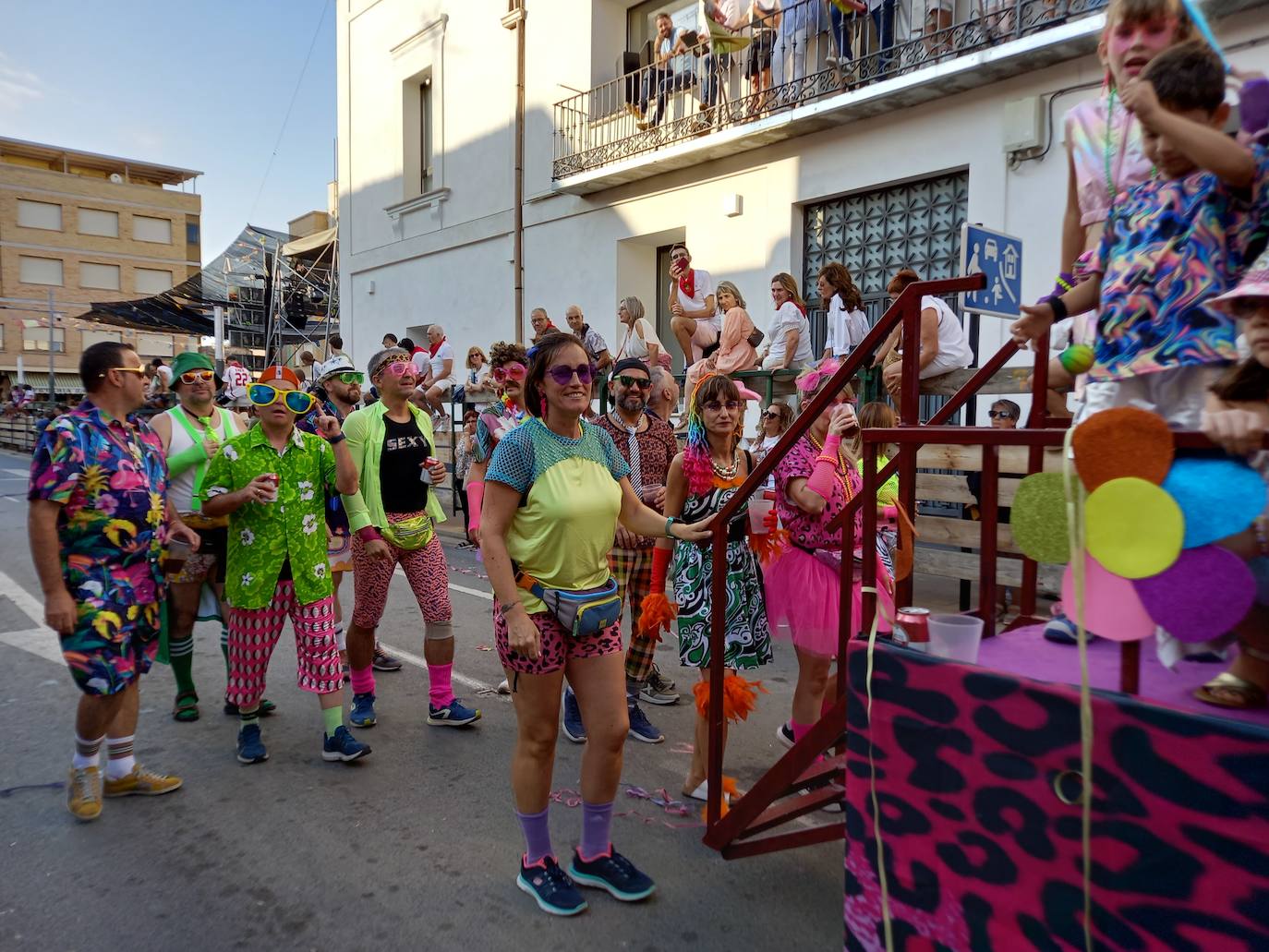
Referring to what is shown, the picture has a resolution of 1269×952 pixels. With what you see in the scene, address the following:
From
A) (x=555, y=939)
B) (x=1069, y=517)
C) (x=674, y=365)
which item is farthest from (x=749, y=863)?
(x=674, y=365)

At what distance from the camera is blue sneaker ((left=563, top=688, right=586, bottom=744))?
4.42 meters

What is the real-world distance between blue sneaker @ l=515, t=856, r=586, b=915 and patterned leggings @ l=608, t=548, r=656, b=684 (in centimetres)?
166

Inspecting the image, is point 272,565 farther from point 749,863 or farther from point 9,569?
Answer: point 9,569

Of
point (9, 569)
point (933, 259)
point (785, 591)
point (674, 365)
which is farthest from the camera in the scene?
point (674, 365)

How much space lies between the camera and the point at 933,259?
32.6 ft

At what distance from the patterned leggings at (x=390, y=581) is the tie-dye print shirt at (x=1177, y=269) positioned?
3.26 meters

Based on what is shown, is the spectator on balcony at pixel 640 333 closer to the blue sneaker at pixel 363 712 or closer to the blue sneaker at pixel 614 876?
the blue sneaker at pixel 363 712

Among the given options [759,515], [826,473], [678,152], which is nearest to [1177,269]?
[826,473]

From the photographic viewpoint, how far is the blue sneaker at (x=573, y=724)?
4418mm

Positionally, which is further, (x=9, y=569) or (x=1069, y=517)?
(x=9, y=569)

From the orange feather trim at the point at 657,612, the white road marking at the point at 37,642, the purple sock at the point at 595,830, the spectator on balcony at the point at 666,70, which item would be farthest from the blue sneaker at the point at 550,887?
the spectator on balcony at the point at 666,70

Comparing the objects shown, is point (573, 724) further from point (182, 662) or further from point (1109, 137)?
point (1109, 137)

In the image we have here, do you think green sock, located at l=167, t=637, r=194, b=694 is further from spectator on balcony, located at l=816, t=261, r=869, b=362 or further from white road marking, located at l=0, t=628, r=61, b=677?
spectator on balcony, located at l=816, t=261, r=869, b=362

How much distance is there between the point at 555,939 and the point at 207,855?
1452 mm
